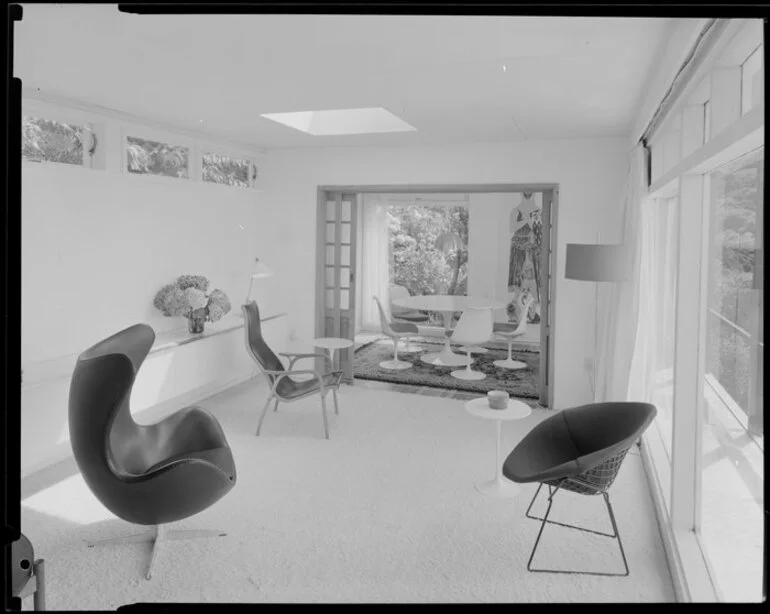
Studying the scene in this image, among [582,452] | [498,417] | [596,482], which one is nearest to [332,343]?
[498,417]

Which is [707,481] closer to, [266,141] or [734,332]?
[734,332]

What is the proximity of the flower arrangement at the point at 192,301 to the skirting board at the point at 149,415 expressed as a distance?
68cm

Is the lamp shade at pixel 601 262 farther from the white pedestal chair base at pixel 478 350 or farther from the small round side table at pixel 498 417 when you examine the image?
the white pedestal chair base at pixel 478 350

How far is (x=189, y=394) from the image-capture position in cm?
633

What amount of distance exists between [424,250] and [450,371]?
4123 mm

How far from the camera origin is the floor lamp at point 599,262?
4.64 m

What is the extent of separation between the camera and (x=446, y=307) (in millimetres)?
8344

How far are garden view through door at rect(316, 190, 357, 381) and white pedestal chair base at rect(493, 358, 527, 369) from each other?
212cm

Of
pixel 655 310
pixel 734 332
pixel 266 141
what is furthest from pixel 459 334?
pixel 734 332

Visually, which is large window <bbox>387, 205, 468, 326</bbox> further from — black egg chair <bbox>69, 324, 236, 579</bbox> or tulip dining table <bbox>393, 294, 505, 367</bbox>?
black egg chair <bbox>69, 324, 236, 579</bbox>

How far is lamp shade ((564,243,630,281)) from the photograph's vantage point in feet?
15.2

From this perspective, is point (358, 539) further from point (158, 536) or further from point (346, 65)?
point (346, 65)

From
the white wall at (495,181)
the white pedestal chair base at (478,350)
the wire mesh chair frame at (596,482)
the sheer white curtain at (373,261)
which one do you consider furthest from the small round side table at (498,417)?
the sheer white curtain at (373,261)

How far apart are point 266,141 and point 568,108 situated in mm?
3326
